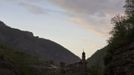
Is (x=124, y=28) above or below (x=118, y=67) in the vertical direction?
above

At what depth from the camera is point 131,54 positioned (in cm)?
3534

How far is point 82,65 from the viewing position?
223 feet

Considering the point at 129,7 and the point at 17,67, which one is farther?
the point at 17,67

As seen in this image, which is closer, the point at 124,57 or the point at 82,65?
the point at 124,57

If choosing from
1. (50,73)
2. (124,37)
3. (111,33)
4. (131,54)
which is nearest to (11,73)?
(50,73)

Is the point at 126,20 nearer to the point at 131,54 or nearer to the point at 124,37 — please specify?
the point at 124,37

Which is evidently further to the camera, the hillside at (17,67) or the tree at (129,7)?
the hillside at (17,67)

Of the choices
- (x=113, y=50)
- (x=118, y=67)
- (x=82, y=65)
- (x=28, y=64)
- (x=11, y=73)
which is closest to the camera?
(x=118, y=67)

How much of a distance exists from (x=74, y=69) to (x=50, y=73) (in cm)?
475

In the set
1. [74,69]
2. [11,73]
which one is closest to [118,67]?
[11,73]

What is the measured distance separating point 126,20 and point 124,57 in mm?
7447

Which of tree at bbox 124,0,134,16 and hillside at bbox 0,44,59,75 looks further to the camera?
hillside at bbox 0,44,59,75

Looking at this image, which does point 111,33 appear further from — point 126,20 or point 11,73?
point 11,73

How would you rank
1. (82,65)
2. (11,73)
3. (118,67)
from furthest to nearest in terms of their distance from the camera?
(82,65) → (11,73) → (118,67)
